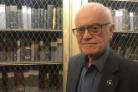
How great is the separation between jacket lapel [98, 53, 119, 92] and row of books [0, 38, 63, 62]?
4.08 feet

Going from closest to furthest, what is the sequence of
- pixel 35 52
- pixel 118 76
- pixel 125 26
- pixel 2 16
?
pixel 118 76
pixel 2 16
pixel 35 52
pixel 125 26

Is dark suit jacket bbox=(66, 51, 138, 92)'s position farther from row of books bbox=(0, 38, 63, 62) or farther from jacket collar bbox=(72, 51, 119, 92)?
A: row of books bbox=(0, 38, 63, 62)

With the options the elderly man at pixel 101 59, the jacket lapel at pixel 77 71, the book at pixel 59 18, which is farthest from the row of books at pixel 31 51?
the elderly man at pixel 101 59

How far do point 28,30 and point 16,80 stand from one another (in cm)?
48

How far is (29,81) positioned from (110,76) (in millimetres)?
1397

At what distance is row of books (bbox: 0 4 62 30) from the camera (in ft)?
7.77

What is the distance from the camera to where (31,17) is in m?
2.42

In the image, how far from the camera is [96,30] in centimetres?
121

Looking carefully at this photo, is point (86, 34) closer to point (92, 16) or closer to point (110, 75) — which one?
point (92, 16)

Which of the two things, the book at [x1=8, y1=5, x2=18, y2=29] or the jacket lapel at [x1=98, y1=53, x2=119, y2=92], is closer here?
the jacket lapel at [x1=98, y1=53, x2=119, y2=92]

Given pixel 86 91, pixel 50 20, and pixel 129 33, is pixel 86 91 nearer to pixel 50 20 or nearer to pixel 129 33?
pixel 50 20

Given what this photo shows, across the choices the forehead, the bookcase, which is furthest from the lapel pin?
the bookcase

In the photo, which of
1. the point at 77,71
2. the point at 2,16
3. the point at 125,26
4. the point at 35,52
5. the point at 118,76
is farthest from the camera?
the point at 125,26

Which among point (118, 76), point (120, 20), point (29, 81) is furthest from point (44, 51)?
point (118, 76)
